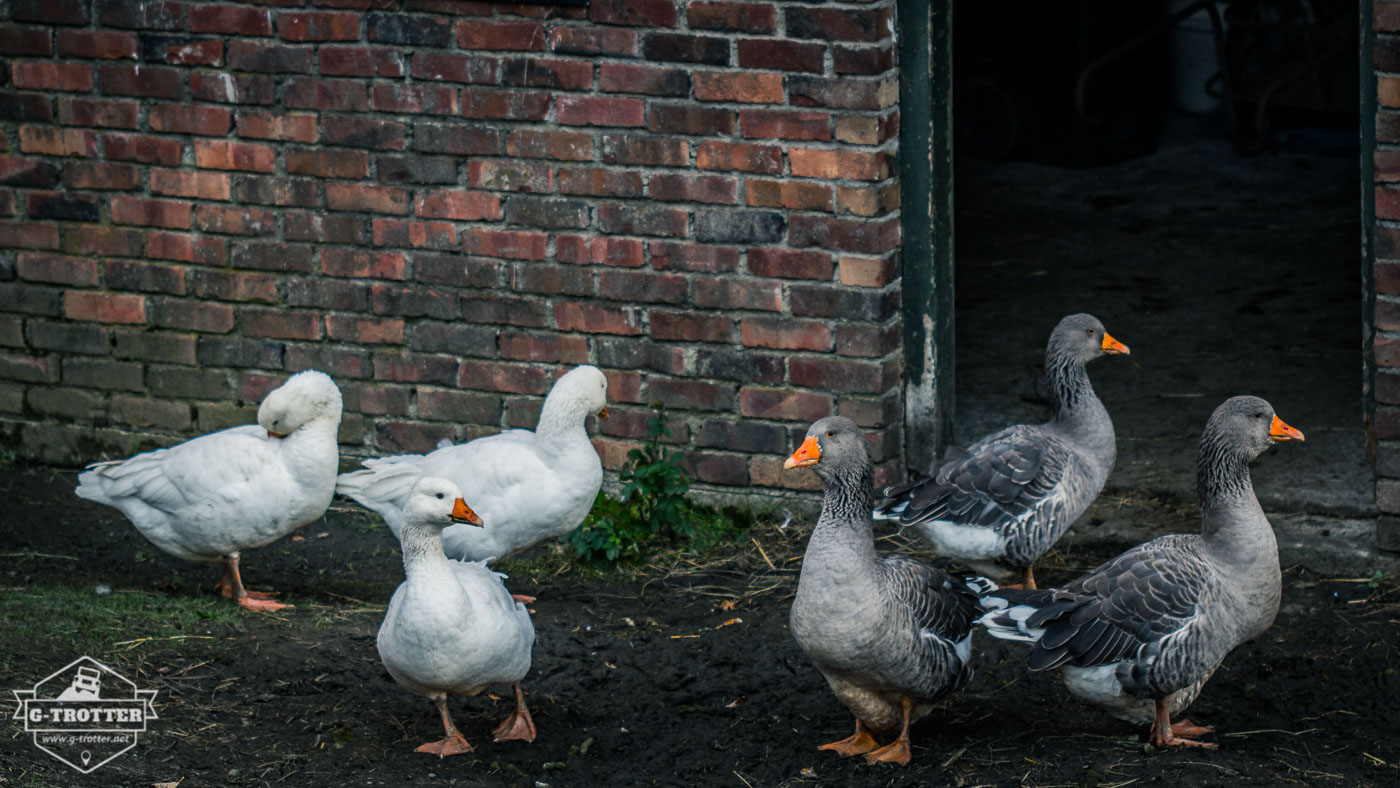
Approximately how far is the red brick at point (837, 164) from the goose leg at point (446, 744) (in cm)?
247

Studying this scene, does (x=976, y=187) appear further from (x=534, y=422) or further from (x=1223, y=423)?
(x=1223, y=423)

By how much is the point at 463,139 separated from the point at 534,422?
4.04ft

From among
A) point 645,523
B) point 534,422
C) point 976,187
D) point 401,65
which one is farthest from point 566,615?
point 976,187

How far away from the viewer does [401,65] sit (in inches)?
244

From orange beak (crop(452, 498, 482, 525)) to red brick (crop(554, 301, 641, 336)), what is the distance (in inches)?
70.8

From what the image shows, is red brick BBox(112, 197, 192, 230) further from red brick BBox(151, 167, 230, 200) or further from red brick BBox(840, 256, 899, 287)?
red brick BBox(840, 256, 899, 287)

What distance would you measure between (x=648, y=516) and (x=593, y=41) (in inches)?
75.7

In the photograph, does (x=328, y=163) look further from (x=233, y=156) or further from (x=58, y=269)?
(x=58, y=269)

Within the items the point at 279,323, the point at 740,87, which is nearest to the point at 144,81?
the point at 279,323

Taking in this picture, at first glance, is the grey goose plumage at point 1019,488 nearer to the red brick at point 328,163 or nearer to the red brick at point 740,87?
the red brick at point 740,87

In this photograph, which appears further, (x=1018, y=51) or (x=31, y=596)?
(x=1018, y=51)

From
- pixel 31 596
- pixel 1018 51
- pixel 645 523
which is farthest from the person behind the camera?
pixel 1018 51

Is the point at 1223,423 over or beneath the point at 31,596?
over

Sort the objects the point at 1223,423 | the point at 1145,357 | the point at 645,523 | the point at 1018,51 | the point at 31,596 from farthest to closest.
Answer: the point at 1018,51, the point at 1145,357, the point at 645,523, the point at 31,596, the point at 1223,423
